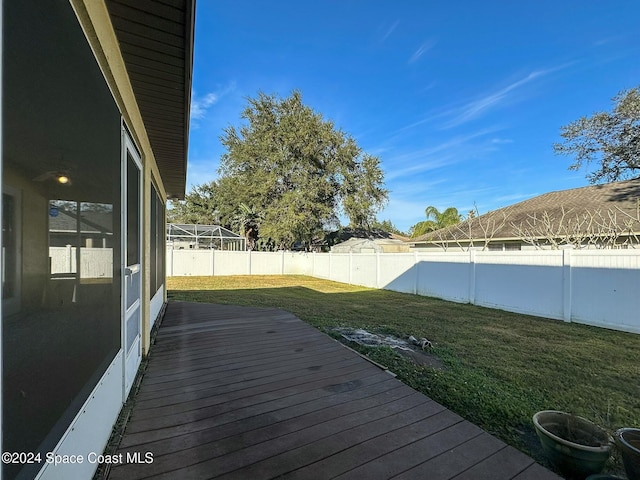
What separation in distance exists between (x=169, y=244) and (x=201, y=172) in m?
12.0

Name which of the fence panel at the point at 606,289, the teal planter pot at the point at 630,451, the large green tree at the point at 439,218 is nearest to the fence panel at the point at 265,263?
the large green tree at the point at 439,218

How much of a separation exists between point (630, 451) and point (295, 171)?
20.9m

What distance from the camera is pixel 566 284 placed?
641 cm

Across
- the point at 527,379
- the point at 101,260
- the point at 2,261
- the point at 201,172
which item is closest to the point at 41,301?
the point at 2,261

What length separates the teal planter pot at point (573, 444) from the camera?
5.95 feet

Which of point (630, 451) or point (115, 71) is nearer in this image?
point (630, 451)

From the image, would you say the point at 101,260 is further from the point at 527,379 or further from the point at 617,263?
the point at 617,263

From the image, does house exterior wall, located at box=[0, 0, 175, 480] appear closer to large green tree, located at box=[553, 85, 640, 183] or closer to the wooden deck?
the wooden deck

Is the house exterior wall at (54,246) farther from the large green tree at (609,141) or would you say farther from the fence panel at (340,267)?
the large green tree at (609,141)

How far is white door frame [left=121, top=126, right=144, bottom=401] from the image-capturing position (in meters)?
2.38

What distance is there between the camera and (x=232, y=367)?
128 inches

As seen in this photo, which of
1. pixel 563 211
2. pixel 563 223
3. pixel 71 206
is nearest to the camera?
pixel 71 206

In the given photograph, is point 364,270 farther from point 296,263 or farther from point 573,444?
point 573,444

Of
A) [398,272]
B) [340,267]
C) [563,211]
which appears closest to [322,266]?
[340,267]
